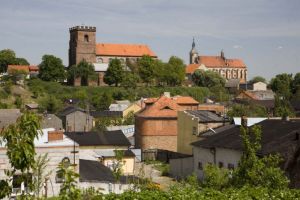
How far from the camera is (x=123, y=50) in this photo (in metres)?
134

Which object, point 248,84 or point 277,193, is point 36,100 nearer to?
point 248,84

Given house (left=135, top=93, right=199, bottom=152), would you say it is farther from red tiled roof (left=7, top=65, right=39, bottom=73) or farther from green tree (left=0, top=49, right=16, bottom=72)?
green tree (left=0, top=49, right=16, bottom=72)

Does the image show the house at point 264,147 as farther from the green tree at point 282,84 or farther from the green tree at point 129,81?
the green tree at point 282,84

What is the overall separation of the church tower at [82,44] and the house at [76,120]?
54.6 metres

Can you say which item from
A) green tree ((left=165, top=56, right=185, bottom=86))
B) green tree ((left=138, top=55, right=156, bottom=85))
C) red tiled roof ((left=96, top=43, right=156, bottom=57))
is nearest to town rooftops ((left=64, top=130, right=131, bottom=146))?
green tree ((left=138, top=55, right=156, bottom=85))

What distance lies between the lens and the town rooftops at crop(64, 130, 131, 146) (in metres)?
40.9

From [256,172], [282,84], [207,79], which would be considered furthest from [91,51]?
[256,172]

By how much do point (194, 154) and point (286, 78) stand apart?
307 ft

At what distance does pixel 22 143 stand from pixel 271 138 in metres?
21.4

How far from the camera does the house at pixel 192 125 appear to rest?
41.3m

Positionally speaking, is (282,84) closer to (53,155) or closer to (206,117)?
(206,117)

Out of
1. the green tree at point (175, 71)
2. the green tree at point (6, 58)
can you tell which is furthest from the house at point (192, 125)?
the green tree at point (6, 58)

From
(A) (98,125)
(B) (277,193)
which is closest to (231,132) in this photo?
(B) (277,193)

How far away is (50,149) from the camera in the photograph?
23391mm
